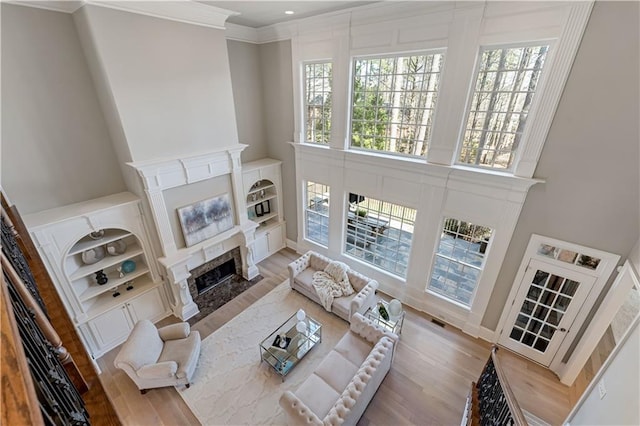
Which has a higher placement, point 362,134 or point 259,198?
point 362,134

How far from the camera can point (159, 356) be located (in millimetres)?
4016

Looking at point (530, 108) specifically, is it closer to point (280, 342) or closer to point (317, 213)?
point (317, 213)

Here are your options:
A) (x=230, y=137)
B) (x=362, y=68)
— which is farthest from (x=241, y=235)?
(x=362, y=68)

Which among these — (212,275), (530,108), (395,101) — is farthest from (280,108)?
(530,108)

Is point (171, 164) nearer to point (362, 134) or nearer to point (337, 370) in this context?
point (362, 134)

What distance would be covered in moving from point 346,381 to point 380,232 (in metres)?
2.81

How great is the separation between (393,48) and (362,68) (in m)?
0.69

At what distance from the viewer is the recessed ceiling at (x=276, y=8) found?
13.3 ft

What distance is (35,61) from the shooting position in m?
3.48

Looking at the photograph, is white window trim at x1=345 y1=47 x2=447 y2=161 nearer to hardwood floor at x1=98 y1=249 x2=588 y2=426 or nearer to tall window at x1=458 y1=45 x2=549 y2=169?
tall window at x1=458 y1=45 x2=549 y2=169

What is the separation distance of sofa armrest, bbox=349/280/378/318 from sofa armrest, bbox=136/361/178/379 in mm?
2844

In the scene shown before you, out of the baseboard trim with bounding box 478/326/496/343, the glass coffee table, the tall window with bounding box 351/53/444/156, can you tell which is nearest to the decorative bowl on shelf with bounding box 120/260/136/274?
the glass coffee table

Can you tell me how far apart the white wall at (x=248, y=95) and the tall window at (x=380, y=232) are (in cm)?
263

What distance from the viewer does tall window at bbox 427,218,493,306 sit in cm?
441
